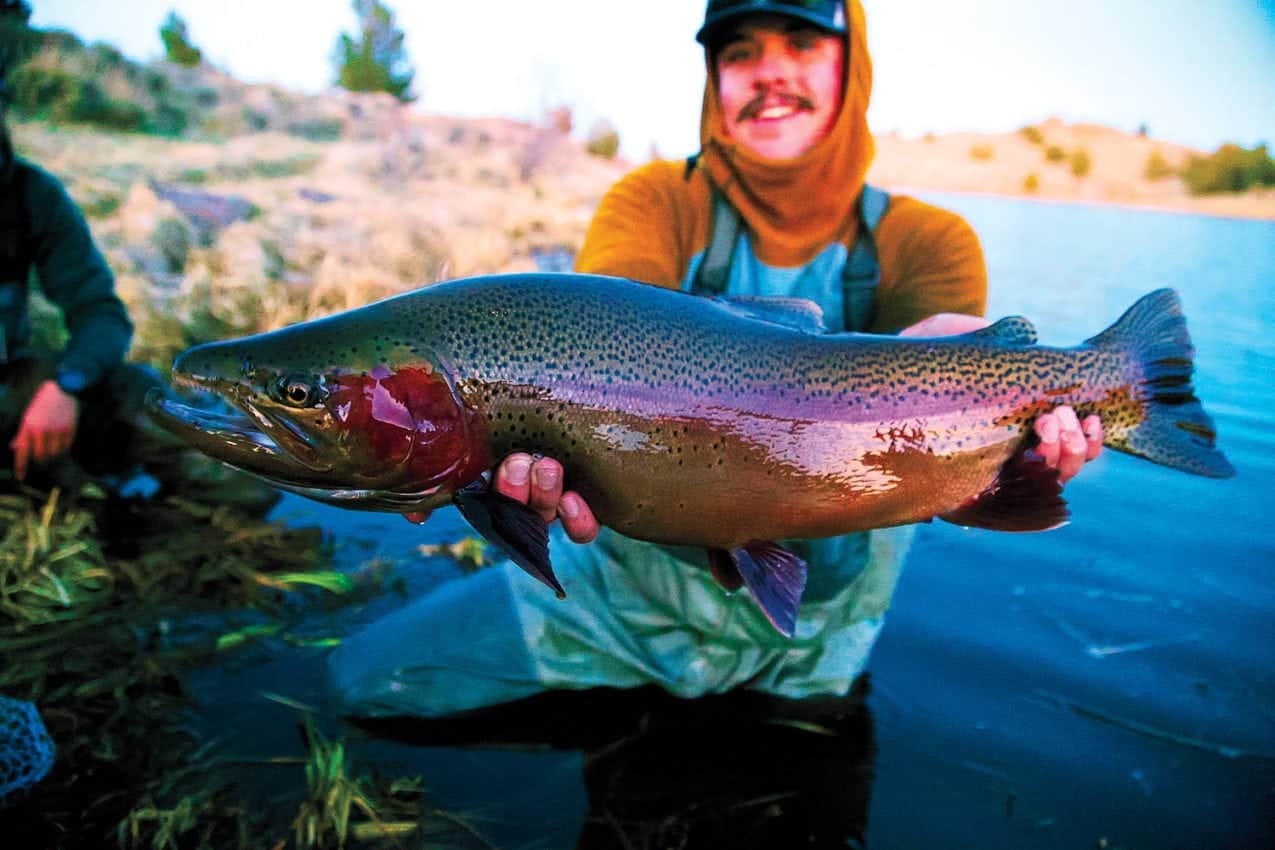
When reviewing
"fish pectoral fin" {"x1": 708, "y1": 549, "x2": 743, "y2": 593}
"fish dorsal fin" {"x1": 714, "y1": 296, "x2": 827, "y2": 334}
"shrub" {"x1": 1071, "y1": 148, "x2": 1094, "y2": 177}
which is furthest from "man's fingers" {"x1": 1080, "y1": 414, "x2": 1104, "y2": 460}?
"shrub" {"x1": 1071, "y1": 148, "x2": 1094, "y2": 177}

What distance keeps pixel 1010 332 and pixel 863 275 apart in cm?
90

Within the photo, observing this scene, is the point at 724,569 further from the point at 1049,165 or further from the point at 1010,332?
the point at 1049,165

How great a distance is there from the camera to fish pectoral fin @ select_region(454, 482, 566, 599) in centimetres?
176

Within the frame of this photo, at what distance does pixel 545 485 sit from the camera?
6.12ft

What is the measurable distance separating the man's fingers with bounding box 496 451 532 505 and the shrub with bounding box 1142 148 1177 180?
31.2 m

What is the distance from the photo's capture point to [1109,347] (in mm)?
2115

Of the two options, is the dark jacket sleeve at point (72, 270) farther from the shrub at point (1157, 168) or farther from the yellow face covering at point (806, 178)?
the shrub at point (1157, 168)

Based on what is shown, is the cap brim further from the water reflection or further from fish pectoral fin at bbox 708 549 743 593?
the water reflection

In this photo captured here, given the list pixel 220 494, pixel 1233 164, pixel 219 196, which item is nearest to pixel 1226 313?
pixel 220 494

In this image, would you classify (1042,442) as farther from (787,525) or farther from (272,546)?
(272,546)

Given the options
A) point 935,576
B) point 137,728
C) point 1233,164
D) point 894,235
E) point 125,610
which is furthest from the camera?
point 1233,164

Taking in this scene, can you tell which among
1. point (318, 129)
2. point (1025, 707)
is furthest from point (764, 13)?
point (318, 129)

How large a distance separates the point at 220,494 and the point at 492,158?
2118 cm

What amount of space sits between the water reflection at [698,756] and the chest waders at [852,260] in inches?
62.6
